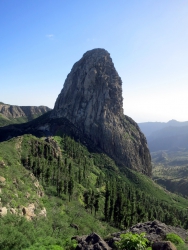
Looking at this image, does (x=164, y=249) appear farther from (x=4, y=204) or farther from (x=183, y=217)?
(x=183, y=217)

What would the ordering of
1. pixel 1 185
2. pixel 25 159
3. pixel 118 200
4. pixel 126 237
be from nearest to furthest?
pixel 126 237
pixel 1 185
pixel 25 159
pixel 118 200

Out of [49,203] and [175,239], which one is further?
[49,203]

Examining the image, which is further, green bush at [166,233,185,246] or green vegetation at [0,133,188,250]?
green vegetation at [0,133,188,250]

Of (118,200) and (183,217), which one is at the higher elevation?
(118,200)

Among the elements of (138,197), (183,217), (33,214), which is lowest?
(183,217)

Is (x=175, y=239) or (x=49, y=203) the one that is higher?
(x=175, y=239)

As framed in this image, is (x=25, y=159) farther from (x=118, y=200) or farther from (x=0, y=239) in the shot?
(x=0, y=239)

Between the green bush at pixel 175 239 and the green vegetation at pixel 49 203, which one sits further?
the green vegetation at pixel 49 203

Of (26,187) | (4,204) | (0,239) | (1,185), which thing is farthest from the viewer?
(26,187)

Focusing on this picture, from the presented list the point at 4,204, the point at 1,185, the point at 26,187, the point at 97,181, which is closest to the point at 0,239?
the point at 4,204

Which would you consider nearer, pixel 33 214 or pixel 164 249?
pixel 164 249
